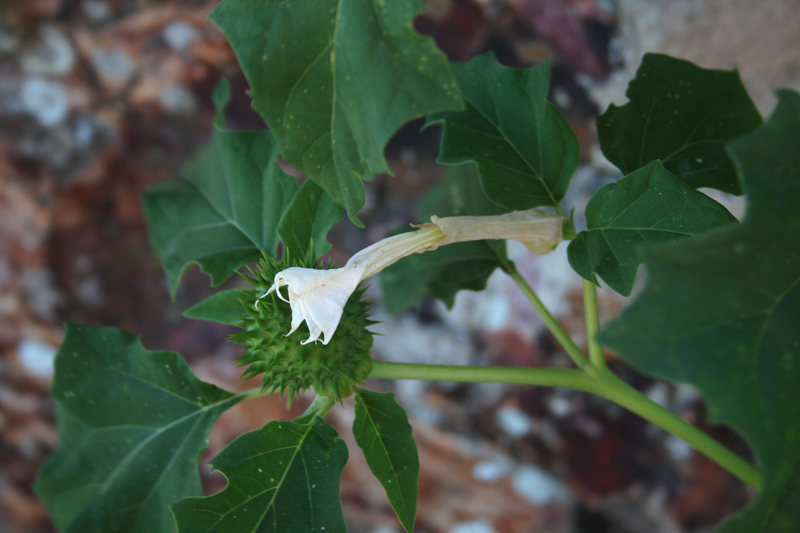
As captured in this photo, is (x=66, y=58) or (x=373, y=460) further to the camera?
(x=66, y=58)

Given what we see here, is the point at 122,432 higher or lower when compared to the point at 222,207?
lower

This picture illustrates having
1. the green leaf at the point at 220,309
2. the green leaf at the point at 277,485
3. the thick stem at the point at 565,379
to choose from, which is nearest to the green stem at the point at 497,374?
the thick stem at the point at 565,379

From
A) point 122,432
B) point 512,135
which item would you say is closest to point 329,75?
point 512,135

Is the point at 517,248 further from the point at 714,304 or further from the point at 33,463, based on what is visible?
the point at 33,463

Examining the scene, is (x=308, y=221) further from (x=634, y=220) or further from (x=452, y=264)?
(x=634, y=220)

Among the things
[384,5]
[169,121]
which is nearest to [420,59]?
[384,5]

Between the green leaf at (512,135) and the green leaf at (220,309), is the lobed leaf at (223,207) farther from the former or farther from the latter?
the green leaf at (512,135)
